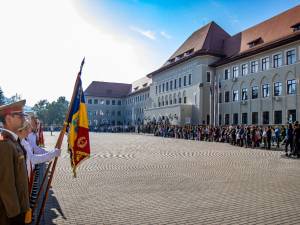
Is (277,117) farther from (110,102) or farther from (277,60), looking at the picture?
(110,102)

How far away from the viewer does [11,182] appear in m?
3.25

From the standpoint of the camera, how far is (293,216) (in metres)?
6.41

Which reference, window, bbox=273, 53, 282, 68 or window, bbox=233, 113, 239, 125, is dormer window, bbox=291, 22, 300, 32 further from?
window, bbox=233, 113, 239, 125

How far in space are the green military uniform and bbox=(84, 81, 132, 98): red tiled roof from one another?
4052 inches

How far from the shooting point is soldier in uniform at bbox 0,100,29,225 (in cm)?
323

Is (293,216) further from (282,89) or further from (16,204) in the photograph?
(282,89)

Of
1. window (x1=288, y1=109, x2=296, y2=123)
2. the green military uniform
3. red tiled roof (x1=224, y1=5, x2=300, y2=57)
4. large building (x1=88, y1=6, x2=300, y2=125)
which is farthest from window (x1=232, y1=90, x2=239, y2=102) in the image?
the green military uniform

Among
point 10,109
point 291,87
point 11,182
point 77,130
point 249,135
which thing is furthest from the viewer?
point 291,87

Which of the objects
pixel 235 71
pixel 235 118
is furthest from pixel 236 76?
pixel 235 118

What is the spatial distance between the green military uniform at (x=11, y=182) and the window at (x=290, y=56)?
3844 cm

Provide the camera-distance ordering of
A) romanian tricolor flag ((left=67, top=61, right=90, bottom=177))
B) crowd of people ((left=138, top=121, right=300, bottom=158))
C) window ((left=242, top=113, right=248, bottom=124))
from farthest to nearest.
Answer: window ((left=242, top=113, right=248, bottom=124))
crowd of people ((left=138, top=121, right=300, bottom=158))
romanian tricolor flag ((left=67, top=61, right=90, bottom=177))

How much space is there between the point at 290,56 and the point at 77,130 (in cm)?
3701

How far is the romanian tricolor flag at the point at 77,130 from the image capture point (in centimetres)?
560

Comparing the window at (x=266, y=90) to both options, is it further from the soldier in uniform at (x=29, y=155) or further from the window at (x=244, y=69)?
the soldier in uniform at (x=29, y=155)
